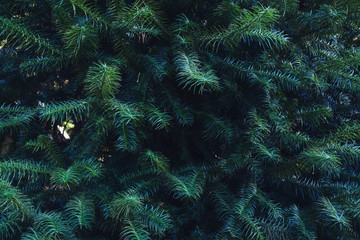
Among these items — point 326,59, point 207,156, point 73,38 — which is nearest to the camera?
point 73,38

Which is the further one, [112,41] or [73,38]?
[112,41]

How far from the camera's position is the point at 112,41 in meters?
1.09

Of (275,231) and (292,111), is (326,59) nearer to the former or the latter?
(292,111)

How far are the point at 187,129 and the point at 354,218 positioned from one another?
2.15 feet

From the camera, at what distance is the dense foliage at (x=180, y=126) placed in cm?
96

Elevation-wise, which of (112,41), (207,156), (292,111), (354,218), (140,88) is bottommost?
(354,218)

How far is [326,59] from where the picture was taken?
131cm

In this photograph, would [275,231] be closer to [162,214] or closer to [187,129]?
[162,214]

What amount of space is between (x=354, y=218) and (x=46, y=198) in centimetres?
103

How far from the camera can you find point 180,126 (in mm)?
1208

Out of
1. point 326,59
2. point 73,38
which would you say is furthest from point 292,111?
point 73,38

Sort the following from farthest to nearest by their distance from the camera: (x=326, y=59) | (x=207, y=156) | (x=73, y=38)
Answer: (x=326, y=59) → (x=207, y=156) → (x=73, y=38)

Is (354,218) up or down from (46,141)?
down

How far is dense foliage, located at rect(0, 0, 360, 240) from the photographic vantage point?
3.15 feet
